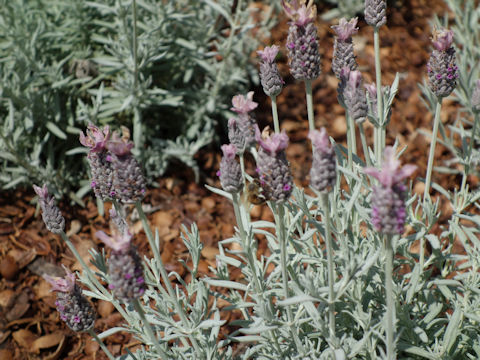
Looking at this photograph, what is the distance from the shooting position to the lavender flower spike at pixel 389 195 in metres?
1.15

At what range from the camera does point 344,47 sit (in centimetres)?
178

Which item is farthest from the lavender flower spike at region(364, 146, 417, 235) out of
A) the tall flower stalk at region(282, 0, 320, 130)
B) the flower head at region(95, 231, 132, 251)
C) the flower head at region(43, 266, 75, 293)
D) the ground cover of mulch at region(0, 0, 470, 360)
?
the ground cover of mulch at region(0, 0, 470, 360)

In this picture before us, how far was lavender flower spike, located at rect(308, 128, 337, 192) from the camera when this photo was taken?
48.3 inches

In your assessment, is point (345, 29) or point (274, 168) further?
point (345, 29)

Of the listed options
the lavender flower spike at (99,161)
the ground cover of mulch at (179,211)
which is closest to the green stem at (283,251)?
the lavender flower spike at (99,161)

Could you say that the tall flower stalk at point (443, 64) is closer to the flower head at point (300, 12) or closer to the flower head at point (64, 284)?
the flower head at point (300, 12)

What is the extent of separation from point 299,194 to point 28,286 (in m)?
1.70

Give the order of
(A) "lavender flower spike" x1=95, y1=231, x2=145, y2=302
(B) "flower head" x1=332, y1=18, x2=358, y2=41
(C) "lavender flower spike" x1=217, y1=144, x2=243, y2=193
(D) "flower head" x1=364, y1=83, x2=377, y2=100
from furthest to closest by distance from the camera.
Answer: (D) "flower head" x1=364, y1=83, x2=377, y2=100, (B) "flower head" x1=332, y1=18, x2=358, y2=41, (C) "lavender flower spike" x1=217, y1=144, x2=243, y2=193, (A) "lavender flower spike" x1=95, y1=231, x2=145, y2=302

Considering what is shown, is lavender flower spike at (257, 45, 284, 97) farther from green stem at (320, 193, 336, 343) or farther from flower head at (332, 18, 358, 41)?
green stem at (320, 193, 336, 343)

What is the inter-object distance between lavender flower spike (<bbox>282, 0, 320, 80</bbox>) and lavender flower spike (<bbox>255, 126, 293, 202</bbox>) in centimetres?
36

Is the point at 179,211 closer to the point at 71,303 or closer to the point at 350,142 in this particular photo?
the point at 350,142

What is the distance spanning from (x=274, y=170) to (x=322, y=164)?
160 millimetres

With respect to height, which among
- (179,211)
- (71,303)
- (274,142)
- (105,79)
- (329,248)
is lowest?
(179,211)

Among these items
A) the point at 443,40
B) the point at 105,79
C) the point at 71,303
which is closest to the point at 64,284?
the point at 71,303
